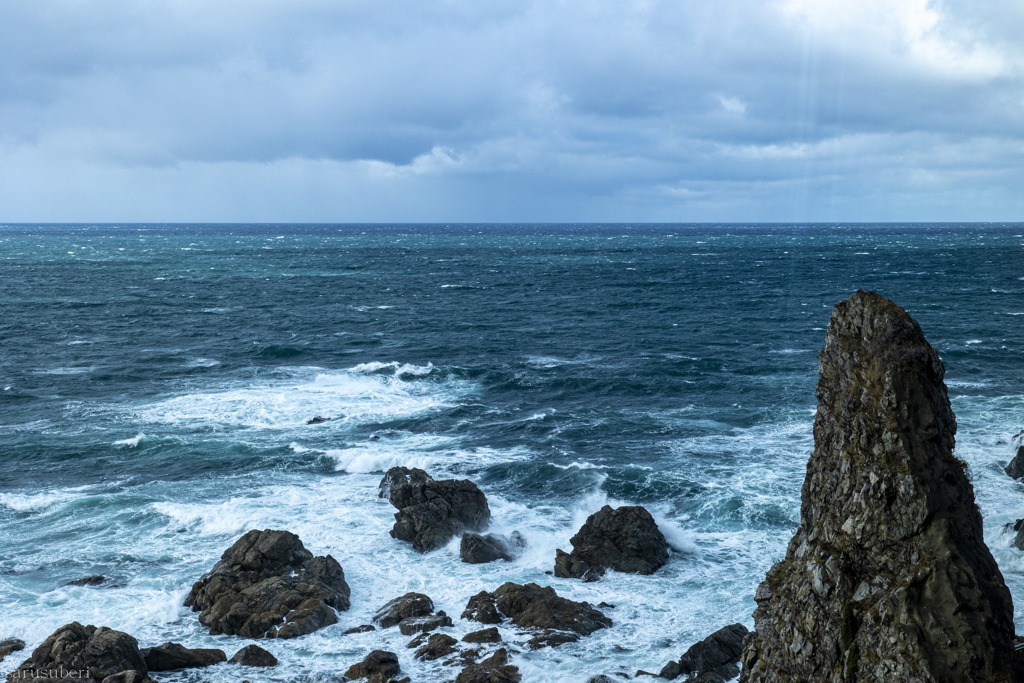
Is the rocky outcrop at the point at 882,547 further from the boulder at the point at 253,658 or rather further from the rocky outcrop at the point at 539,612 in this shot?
the boulder at the point at 253,658

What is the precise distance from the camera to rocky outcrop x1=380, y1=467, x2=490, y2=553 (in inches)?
1209

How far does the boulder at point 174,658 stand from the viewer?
71.6 ft

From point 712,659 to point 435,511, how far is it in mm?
13348

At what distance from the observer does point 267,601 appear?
25125 millimetres

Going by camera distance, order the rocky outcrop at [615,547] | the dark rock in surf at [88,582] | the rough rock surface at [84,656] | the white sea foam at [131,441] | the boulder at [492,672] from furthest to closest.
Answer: the white sea foam at [131,441] < the rocky outcrop at [615,547] < the dark rock in surf at [88,582] < the boulder at [492,672] < the rough rock surface at [84,656]

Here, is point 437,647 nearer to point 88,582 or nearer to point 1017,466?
point 88,582

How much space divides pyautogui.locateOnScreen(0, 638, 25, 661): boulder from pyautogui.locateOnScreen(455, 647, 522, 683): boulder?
521 inches

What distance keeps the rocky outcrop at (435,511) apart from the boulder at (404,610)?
A: 451 centimetres

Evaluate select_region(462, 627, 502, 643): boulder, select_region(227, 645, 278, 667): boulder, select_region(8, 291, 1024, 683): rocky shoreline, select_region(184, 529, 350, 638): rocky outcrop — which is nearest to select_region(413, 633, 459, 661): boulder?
select_region(8, 291, 1024, 683): rocky shoreline

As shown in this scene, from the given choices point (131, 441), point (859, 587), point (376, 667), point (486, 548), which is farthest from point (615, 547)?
point (131, 441)

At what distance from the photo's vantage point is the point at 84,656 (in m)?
20.7

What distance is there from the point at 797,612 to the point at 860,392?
4.43m

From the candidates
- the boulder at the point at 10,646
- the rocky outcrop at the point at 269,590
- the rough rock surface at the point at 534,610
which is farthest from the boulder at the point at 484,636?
the boulder at the point at 10,646

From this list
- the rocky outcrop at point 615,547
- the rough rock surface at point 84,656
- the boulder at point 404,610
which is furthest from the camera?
the rocky outcrop at point 615,547
